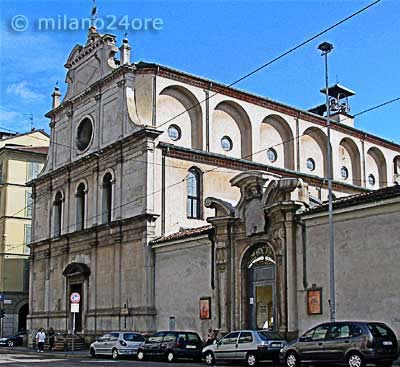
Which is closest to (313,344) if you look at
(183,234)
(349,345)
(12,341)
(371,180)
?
(349,345)

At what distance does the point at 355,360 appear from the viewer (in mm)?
20109

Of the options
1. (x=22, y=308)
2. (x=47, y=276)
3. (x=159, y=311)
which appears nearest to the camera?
(x=159, y=311)

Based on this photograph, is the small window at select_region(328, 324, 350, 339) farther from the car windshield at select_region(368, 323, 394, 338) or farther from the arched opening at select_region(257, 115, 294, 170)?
the arched opening at select_region(257, 115, 294, 170)

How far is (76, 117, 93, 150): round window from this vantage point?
44.7m

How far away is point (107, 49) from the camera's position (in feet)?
138

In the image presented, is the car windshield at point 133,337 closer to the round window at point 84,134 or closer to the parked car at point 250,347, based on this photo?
the parked car at point 250,347

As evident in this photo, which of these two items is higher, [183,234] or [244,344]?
[183,234]

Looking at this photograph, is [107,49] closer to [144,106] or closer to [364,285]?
[144,106]

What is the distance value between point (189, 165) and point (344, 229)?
49.1 feet

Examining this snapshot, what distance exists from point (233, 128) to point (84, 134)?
10001 millimetres

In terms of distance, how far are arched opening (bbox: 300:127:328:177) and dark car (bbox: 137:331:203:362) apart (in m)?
20.1

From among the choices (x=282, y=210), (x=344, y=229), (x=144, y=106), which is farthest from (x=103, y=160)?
(x=344, y=229)

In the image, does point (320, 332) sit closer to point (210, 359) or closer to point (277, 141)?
point (210, 359)

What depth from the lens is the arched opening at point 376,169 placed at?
51.0 meters
